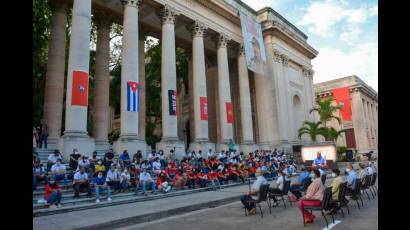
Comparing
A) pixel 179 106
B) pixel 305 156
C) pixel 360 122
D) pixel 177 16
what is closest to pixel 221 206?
A: pixel 305 156

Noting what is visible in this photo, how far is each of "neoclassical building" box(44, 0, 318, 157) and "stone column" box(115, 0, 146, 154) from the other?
61 mm

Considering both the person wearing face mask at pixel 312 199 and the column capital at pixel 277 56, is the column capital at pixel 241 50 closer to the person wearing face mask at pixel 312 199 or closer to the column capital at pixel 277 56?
the column capital at pixel 277 56

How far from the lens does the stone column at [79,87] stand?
1573 centimetres

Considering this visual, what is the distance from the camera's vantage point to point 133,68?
64.0 feet

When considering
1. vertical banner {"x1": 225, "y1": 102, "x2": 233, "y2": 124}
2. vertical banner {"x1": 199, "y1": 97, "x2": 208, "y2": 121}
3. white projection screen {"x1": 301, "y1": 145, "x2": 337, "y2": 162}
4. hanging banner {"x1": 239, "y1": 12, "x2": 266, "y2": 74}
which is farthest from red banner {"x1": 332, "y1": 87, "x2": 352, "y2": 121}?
vertical banner {"x1": 199, "y1": 97, "x2": 208, "y2": 121}

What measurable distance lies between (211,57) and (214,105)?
5388 mm

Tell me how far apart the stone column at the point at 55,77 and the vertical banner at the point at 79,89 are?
4.50 m

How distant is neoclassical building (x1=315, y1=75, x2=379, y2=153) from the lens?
53531 mm

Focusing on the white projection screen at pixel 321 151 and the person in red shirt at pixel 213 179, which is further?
the white projection screen at pixel 321 151

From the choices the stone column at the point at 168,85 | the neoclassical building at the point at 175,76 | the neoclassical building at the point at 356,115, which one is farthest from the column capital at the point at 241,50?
the neoclassical building at the point at 356,115

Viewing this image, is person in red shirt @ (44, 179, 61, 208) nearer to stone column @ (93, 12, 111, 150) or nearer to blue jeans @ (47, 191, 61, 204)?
blue jeans @ (47, 191, 61, 204)

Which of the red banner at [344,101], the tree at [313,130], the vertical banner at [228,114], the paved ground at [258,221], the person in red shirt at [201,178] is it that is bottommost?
the paved ground at [258,221]

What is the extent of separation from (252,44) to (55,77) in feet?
53.7
